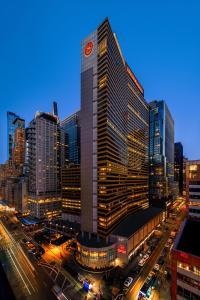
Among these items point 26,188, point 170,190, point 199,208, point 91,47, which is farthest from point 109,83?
point 170,190

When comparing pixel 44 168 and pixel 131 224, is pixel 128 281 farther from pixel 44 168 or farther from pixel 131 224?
pixel 44 168

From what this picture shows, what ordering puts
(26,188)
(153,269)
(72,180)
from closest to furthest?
(153,269) → (72,180) → (26,188)

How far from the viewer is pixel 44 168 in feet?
380

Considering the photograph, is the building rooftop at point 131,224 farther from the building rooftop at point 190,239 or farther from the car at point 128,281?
the building rooftop at point 190,239

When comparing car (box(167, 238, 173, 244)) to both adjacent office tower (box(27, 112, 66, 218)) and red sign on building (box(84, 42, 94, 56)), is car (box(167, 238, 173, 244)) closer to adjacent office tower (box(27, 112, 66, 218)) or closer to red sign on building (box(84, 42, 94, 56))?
adjacent office tower (box(27, 112, 66, 218))

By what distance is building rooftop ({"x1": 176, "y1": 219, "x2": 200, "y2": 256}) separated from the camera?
38713 mm

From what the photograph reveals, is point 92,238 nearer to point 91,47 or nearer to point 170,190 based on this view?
point 91,47

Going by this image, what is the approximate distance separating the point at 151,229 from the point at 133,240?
24369mm

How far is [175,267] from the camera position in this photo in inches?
1506

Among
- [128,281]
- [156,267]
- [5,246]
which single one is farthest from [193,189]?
[5,246]

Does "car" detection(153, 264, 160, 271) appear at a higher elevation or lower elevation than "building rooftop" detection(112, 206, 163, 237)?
lower

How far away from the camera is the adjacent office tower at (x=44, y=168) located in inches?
4392

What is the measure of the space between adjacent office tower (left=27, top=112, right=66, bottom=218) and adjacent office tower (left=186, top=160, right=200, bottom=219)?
91.5m

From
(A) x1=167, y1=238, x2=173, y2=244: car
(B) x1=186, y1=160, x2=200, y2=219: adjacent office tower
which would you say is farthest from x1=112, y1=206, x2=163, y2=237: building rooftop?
(B) x1=186, y1=160, x2=200, y2=219: adjacent office tower
